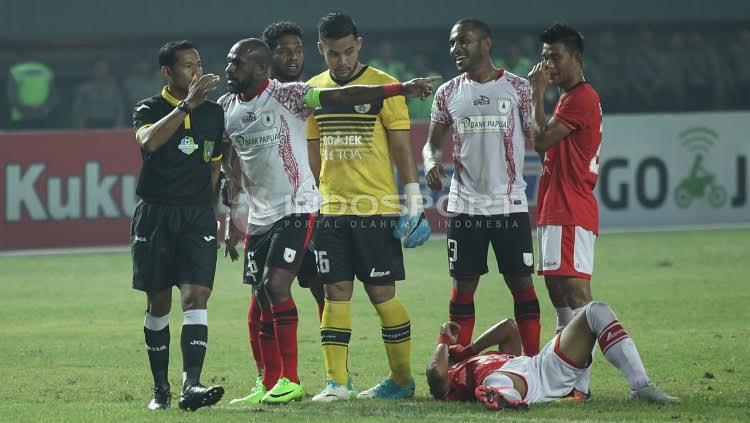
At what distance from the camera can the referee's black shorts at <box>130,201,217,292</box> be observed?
7801mm

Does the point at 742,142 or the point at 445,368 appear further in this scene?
the point at 742,142

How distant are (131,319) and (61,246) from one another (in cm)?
587

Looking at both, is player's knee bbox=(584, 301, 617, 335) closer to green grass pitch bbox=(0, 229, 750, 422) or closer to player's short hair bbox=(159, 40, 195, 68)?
green grass pitch bbox=(0, 229, 750, 422)

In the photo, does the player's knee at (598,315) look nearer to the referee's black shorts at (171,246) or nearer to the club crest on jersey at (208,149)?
the referee's black shorts at (171,246)

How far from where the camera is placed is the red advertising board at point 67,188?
57.7 feet

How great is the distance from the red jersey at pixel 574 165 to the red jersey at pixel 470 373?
91 cm

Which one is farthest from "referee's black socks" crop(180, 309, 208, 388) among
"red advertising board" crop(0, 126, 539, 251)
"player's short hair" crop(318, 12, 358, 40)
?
"red advertising board" crop(0, 126, 539, 251)

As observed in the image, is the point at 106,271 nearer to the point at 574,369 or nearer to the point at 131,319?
the point at 131,319

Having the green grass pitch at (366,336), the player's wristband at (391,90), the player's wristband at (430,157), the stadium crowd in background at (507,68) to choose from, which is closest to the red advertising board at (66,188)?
the green grass pitch at (366,336)

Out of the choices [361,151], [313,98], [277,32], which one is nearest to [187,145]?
[313,98]

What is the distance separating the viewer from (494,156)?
8586mm

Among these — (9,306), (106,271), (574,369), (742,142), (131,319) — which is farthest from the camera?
(742,142)

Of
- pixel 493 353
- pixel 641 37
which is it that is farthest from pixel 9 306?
pixel 641 37

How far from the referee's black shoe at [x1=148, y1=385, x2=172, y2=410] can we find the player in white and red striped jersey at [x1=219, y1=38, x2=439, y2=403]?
0.56 m
